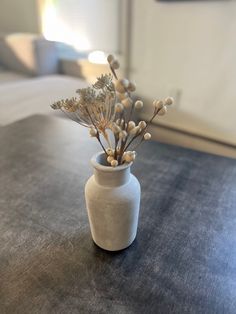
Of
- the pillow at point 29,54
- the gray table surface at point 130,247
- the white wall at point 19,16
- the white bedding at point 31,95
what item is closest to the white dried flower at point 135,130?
the gray table surface at point 130,247

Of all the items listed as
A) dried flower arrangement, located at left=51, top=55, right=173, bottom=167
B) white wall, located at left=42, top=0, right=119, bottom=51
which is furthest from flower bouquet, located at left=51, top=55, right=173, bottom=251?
white wall, located at left=42, top=0, right=119, bottom=51

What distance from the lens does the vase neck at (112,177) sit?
0.53 metres

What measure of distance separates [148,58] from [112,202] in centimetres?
200

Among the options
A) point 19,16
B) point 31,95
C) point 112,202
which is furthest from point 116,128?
point 19,16

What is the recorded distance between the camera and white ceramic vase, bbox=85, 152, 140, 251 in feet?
1.77

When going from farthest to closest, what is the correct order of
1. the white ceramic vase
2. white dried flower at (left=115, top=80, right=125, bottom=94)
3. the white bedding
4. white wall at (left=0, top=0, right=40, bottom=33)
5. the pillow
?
white wall at (left=0, top=0, right=40, bottom=33) → the pillow → the white bedding → the white ceramic vase → white dried flower at (left=115, top=80, right=125, bottom=94)

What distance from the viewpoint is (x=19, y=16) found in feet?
10.2

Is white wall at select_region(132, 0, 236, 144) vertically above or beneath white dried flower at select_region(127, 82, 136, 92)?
beneath

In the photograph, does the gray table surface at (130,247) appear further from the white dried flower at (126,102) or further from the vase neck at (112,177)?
the white dried flower at (126,102)

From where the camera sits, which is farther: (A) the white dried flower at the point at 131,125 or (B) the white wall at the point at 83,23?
(B) the white wall at the point at 83,23

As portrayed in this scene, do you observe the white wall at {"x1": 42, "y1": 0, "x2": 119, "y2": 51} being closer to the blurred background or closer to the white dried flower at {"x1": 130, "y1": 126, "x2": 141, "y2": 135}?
the blurred background

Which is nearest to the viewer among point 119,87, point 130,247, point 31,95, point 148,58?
point 119,87

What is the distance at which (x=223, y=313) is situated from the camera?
47 centimetres

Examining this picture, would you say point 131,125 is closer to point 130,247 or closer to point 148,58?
point 130,247
